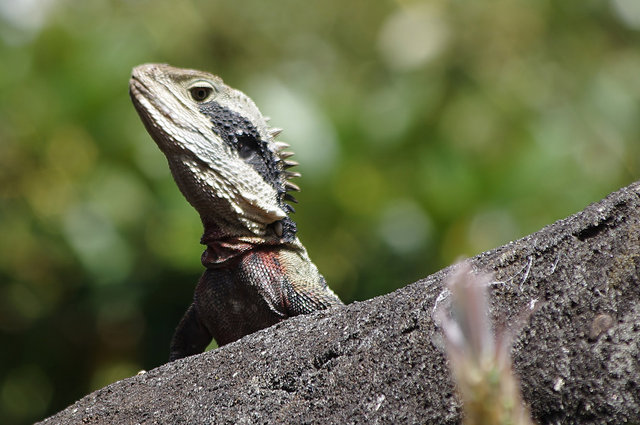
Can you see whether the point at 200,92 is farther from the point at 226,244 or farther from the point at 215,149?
the point at 226,244

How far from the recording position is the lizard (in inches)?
166

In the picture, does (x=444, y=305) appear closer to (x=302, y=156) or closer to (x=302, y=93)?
(x=302, y=156)

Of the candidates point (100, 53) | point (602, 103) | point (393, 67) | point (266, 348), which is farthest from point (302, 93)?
point (266, 348)

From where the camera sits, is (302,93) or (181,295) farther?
(302,93)

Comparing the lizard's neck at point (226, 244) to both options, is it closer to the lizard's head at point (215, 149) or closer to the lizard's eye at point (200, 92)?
the lizard's head at point (215, 149)

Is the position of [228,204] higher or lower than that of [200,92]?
lower

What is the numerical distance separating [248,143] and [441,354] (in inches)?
87.7

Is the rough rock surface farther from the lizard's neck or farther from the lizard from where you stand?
the lizard's neck

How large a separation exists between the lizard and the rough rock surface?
0.99 meters

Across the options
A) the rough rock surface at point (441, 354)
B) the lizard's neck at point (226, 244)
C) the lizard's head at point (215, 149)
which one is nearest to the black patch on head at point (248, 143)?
the lizard's head at point (215, 149)

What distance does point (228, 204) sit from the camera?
14.2 ft

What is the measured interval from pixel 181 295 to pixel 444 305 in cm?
631

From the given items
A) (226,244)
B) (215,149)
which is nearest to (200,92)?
(215,149)

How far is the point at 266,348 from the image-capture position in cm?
314
